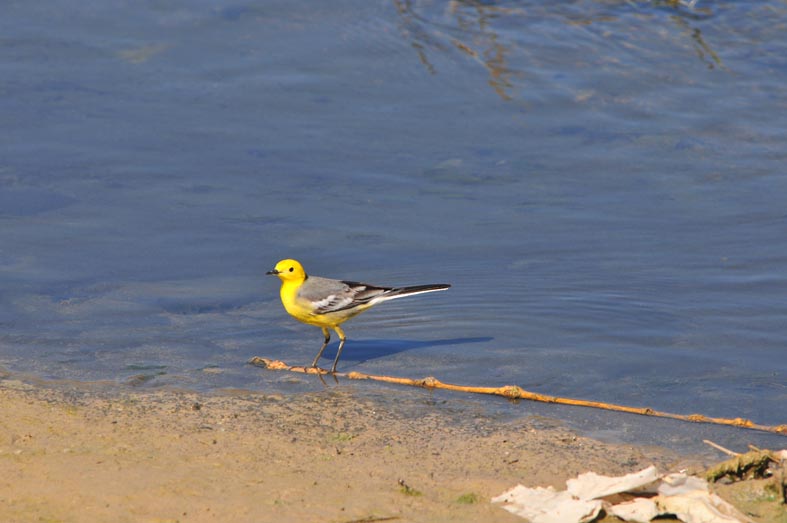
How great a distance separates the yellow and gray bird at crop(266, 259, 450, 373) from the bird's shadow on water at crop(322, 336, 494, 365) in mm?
88

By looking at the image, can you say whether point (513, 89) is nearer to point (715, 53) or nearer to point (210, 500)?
point (715, 53)

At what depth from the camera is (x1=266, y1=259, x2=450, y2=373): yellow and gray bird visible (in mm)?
8969

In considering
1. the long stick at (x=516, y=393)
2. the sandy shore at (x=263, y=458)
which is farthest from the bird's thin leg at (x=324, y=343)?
the sandy shore at (x=263, y=458)

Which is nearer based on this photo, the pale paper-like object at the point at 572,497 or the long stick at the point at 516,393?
the pale paper-like object at the point at 572,497

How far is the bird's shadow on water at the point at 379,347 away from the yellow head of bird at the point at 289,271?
619 millimetres

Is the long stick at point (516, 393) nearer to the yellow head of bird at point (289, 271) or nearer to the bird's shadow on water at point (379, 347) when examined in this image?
the bird's shadow on water at point (379, 347)

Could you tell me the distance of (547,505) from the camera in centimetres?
571

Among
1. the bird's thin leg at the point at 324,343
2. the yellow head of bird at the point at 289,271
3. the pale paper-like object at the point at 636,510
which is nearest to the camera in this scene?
the pale paper-like object at the point at 636,510

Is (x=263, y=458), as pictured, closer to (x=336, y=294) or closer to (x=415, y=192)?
(x=336, y=294)

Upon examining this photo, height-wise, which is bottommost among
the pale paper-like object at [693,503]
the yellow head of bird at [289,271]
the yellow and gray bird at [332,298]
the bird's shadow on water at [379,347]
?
the bird's shadow on water at [379,347]

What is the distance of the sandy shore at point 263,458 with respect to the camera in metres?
5.79

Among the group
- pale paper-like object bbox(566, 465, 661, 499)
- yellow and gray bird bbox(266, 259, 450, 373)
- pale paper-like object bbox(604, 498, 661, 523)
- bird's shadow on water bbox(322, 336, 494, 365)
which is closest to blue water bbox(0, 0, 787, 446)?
bird's shadow on water bbox(322, 336, 494, 365)

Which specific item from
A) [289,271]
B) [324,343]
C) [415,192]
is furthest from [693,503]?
[415,192]

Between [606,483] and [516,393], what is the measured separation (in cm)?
202
